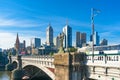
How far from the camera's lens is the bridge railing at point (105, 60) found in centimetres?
2555

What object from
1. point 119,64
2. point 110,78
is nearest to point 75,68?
point 110,78

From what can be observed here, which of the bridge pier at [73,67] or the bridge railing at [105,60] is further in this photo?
the bridge pier at [73,67]

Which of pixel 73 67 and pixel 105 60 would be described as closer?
pixel 105 60

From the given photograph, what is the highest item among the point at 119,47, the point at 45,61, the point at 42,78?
the point at 119,47

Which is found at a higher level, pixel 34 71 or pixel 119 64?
pixel 119 64

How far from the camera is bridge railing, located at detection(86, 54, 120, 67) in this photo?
25.5 meters

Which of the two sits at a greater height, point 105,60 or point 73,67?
point 105,60

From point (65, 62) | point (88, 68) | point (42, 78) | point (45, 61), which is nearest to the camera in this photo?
point (88, 68)

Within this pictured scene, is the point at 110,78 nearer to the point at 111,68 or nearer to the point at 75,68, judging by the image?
the point at 111,68

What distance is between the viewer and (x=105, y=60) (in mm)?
27484

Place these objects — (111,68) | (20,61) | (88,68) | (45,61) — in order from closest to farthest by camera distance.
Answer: (111,68)
(88,68)
(45,61)
(20,61)

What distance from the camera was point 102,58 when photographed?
28766 mm

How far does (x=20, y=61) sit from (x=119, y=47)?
305 feet

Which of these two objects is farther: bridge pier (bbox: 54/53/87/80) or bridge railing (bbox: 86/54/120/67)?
bridge pier (bbox: 54/53/87/80)
